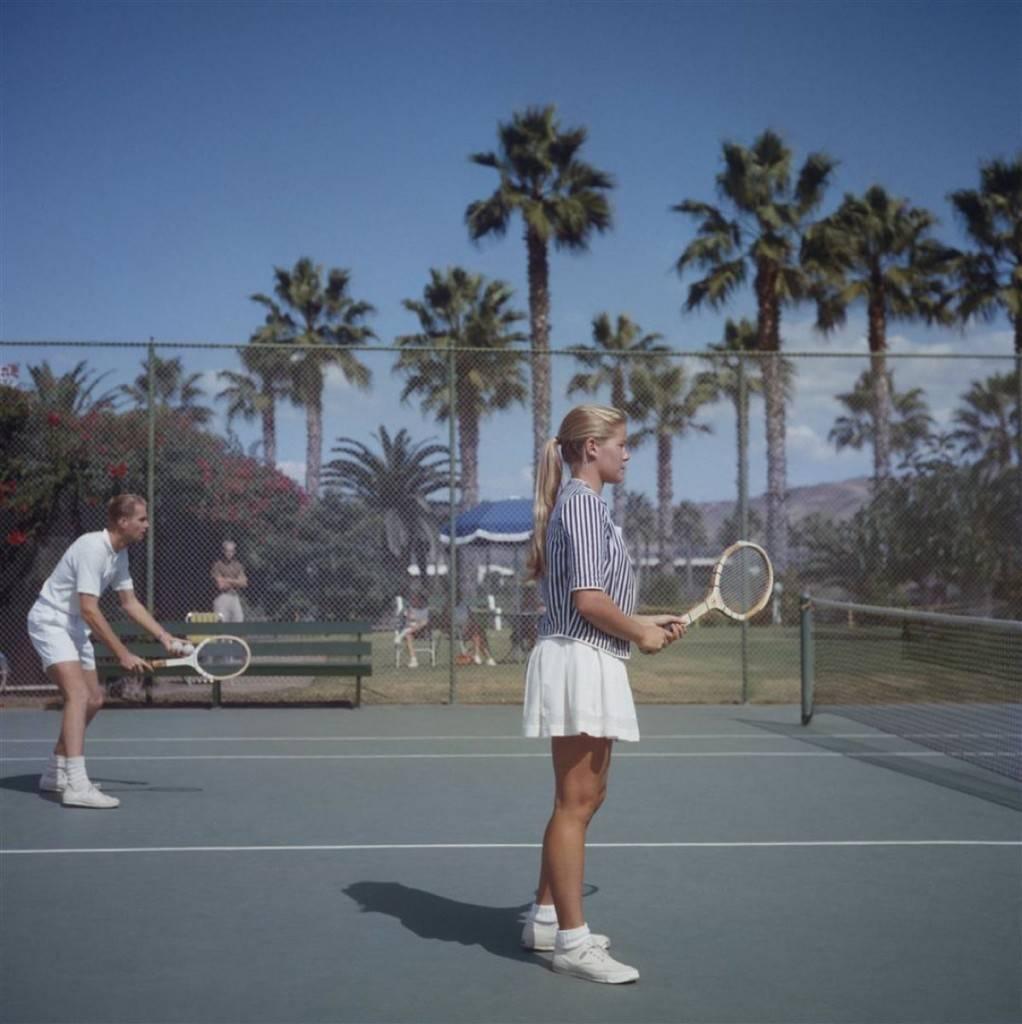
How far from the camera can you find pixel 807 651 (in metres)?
11.0

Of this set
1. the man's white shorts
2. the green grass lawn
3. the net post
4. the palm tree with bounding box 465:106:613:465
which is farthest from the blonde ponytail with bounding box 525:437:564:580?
the palm tree with bounding box 465:106:613:465

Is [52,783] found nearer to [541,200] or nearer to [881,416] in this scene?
[881,416]

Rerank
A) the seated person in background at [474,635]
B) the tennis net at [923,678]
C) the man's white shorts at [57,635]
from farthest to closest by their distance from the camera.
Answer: the seated person in background at [474,635], the tennis net at [923,678], the man's white shorts at [57,635]

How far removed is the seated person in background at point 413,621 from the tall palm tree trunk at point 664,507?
2.51 metres

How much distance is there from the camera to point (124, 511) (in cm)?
738

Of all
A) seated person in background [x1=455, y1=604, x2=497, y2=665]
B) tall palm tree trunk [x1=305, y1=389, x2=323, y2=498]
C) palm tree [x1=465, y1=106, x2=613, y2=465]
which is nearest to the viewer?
tall palm tree trunk [x1=305, y1=389, x2=323, y2=498]

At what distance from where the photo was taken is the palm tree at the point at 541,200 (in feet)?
82.5

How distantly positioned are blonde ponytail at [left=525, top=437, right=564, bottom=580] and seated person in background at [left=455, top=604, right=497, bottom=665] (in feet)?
31.3

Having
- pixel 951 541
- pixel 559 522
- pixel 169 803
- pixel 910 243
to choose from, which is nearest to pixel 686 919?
pixel 559 522

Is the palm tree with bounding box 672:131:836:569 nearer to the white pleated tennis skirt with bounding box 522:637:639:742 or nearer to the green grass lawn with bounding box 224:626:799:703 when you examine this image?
the green grass lawn with bounding box 224:626:799:703

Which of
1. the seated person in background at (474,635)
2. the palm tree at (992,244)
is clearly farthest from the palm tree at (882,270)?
the seated person in background at (474,635)

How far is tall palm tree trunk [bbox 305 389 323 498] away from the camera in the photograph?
12180 millimetres

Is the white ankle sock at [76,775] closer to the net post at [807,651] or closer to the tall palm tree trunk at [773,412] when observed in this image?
the net post at [807,651]

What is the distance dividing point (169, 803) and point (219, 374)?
5787 millimetres
